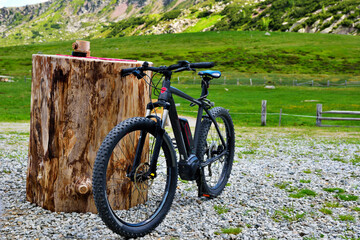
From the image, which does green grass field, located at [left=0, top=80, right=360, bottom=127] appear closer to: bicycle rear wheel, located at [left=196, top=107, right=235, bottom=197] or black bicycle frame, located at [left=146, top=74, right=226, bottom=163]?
bicycle rear wheel, located at [left=196, top=107, right=235, bottom=197]

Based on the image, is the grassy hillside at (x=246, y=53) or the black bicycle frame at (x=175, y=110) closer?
the black bicycle frame at (x=175, y=110)

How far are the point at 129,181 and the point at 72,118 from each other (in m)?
1.04

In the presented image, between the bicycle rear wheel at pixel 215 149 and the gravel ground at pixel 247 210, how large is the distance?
0.19 m

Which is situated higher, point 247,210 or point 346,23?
point 346,23

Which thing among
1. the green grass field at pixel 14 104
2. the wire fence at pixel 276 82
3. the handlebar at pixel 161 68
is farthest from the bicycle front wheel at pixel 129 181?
the wire fence at pixel 276 82

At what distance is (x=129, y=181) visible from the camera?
4.41m

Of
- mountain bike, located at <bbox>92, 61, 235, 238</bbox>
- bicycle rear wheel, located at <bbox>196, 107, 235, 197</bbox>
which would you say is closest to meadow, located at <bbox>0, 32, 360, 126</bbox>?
bicycle rear wheel, located at <bbox>196, 107, 235, 197</bbox>

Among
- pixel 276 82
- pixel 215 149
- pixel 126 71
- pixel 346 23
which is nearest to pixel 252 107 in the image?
pixel 215 149

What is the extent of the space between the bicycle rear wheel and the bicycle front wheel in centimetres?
73

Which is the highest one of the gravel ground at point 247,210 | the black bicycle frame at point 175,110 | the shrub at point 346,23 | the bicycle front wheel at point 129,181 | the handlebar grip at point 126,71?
the shrub at point 346,23

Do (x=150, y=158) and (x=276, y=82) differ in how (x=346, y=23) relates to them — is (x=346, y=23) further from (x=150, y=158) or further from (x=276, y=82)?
(x=150, y=158)

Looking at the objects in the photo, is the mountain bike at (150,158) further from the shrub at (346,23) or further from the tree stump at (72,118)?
the shrub at (346,23)

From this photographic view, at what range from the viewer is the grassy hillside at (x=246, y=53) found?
70.8m

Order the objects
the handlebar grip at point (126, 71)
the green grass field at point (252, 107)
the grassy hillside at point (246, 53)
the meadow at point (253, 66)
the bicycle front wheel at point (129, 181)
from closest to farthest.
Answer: the bicycle front wheel at point (129, 181)
the handlebar grip at point (126, 71)
the green grass field at point (252, 107)
the meadow at point (253, 66)
the grassy hillside at point (246, 53)
